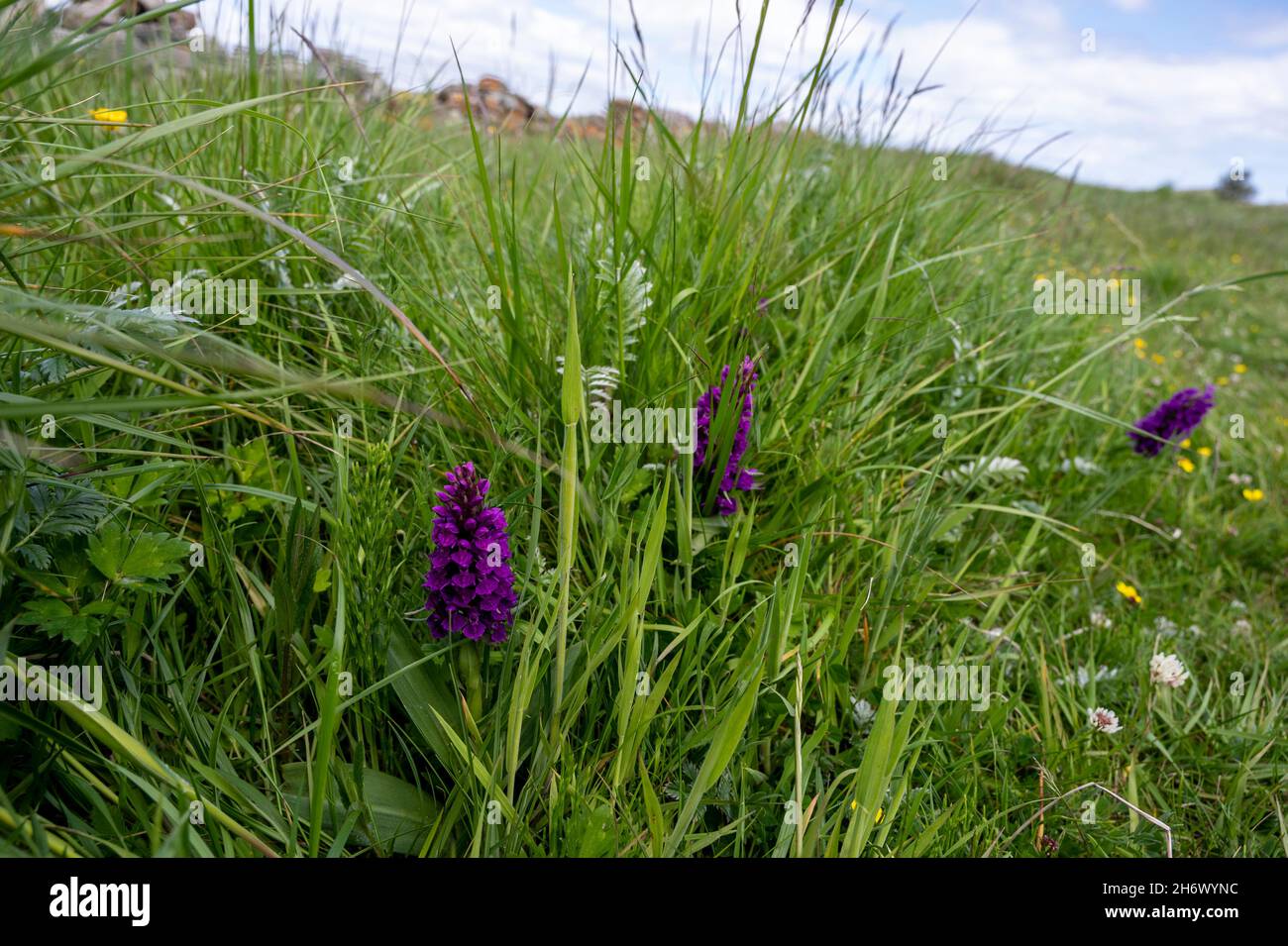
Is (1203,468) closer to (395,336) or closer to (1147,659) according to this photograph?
(1147,659)

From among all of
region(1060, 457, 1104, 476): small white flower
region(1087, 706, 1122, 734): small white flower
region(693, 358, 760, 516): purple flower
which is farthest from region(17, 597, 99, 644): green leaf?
region(1060, 457, 1104, 476): small white flower

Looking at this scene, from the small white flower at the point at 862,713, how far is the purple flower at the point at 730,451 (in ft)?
1.49

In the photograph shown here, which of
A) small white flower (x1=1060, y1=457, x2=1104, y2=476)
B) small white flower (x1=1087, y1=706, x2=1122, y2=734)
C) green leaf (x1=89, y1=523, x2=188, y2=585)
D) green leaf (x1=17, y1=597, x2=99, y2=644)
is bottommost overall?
small white flower (x1=1087, y1=706, x2=1122, y2=734)

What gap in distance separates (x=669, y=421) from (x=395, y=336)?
0.66 metres

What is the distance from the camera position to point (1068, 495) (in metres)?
2.46

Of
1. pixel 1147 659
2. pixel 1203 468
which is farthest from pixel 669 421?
pixel 1203 468

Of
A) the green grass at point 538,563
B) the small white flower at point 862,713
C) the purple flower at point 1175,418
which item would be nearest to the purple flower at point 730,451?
the green grass at point 538,563

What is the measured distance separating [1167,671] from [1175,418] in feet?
3.88

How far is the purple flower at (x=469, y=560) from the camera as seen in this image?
1.19 metres

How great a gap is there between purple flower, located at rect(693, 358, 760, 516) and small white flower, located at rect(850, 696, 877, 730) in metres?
0.45

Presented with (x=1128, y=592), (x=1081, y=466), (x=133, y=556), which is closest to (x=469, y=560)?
(x=133, y=556)

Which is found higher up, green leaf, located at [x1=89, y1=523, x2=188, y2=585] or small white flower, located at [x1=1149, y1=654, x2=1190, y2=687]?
green leaf, located at [x1=89, y1=523, x2=188, y2=585]

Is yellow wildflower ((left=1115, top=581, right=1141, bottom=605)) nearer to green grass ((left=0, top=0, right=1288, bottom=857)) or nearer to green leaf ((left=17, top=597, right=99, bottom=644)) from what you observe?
green grass ((left=0, top=0, right=1288, bottom=857))

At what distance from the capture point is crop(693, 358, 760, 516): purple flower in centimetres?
165
